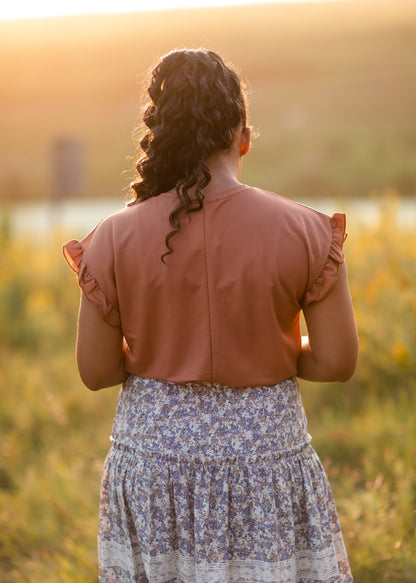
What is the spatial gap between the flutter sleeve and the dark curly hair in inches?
6.4

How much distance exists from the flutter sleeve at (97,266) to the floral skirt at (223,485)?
0.24 m

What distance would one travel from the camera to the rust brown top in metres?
1.54

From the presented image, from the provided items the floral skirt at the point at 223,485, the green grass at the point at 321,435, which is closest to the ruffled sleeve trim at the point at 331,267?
the floral skirt at the point at 223,485

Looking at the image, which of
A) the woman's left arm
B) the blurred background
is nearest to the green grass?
the blurred background

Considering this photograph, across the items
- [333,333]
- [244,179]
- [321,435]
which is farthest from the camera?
[244,179]

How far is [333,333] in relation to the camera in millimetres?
1634

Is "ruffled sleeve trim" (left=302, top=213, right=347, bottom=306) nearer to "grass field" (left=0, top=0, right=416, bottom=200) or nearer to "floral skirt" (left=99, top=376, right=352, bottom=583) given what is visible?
"floral skirt" (left=99, top=376, right=352, bottom=583)

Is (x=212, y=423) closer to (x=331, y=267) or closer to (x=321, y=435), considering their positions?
(x=331, y=267)

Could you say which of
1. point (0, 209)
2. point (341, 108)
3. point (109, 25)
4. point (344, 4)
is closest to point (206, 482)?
point (0, 209)

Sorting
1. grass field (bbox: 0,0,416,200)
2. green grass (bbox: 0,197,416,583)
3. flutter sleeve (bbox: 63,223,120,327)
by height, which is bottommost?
green grass (bbox: 0,197,416,583)

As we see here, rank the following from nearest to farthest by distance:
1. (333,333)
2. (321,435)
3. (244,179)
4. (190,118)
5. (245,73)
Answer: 1. (190,118)
2. (333,333)
3. (321,435)
4. (244,179)
5. (245,73)

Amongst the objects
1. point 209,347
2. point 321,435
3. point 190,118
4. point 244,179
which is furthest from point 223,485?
point 244,179

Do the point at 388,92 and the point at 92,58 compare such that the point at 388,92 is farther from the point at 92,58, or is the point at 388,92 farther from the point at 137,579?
the point at 137,579

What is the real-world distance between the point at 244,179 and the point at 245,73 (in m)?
→ 8.08
